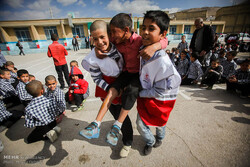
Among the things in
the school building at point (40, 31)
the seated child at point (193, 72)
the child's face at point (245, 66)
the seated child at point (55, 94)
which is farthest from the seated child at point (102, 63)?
the school building at point (40, 31)

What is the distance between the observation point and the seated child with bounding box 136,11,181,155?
3.68 ft

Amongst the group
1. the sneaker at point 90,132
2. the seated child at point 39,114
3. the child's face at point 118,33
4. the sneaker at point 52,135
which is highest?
the child's face at point 118,33

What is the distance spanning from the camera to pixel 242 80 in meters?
3.07

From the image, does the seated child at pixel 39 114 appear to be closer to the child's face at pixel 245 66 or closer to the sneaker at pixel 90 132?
the sneaker at pixel 90 132

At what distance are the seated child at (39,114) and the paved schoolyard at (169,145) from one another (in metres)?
0.16

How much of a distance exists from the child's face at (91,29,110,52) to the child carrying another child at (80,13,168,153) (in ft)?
0.35

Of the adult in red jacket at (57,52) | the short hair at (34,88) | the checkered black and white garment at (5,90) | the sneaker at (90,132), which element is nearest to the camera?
the sneaker at (90,132)

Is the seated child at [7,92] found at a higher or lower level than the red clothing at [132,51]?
lower

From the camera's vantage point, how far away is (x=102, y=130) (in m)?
2.18

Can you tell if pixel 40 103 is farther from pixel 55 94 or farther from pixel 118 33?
pixel 118 33

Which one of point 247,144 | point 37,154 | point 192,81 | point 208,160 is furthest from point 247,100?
point 37,154

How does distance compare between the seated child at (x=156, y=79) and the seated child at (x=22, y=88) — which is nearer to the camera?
the seated child at (x=156, y=79)

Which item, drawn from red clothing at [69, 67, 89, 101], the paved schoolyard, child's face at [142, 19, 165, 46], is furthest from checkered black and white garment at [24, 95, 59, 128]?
child's face at [142, 19, 165, 46]

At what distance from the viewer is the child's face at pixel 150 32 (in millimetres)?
1147
